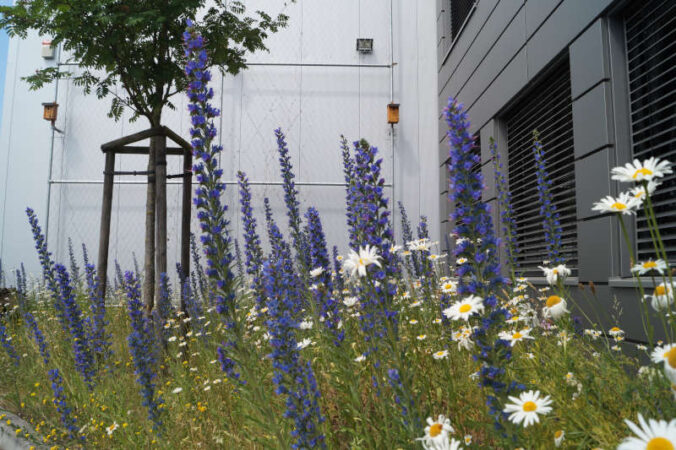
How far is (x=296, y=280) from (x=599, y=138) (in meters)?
3.06

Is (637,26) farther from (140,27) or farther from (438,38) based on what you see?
(438,38)

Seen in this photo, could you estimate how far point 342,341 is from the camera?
2.57m

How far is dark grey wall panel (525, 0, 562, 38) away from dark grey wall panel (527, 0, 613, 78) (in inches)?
2.9

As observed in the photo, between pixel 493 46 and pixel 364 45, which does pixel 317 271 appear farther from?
pixel 364 45

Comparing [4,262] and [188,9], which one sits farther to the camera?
[4,262]

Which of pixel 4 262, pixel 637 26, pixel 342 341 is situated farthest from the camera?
pixel 4 262

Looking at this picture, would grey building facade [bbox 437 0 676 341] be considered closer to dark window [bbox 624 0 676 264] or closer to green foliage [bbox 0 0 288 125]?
dark window [bbox 624 0 676 264]

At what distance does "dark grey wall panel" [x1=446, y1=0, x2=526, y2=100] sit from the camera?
612 cm

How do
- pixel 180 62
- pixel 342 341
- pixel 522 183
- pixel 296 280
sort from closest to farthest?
pixel 342 341 < pixel 296 280 < pixel 180 62 < pixel 522 183

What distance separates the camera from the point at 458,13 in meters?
9.02

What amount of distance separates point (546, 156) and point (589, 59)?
65.7 inches

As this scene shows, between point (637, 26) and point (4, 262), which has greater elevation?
point (637, 26)

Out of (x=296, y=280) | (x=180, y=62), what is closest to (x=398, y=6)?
(x=180, y=62)

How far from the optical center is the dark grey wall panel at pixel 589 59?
13.7 feet
